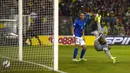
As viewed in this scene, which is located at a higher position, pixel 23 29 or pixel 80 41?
pixel 23 29

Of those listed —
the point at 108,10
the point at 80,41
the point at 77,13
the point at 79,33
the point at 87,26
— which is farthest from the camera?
the point at 108,10

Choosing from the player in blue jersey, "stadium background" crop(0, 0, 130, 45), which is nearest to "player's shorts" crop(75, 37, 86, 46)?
the player in blue jersey

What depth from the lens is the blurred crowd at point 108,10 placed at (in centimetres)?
2652

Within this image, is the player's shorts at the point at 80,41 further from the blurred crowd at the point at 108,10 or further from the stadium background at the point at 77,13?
the blurred crowd at the point at 108,10

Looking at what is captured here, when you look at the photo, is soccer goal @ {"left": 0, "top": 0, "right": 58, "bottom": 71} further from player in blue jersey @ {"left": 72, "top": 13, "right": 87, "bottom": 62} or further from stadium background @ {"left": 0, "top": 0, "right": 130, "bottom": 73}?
player in blue jersey @ {"left": 72, "top": 13, "right": 87, "bottom": 62}

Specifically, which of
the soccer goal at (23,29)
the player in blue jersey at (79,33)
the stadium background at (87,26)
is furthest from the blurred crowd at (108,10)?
the player in blue jersey at (79,33)

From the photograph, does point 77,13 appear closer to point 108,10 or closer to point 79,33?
point 108,10

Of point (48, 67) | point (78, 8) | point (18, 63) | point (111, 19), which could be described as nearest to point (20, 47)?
point (18, 63)

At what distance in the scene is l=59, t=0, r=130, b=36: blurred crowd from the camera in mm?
26516

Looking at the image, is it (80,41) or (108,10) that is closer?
(80,41)

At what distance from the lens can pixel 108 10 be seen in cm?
3030

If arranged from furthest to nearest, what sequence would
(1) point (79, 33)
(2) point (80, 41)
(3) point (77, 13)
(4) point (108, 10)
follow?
(4) point (108, 10) < (3) point (77, 13) < (1) point (79, 33) < (2) point (80, 41)

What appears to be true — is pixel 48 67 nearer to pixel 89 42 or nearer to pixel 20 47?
pixel 20 47

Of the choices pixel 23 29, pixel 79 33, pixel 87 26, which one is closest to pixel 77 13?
pixel 87 26
